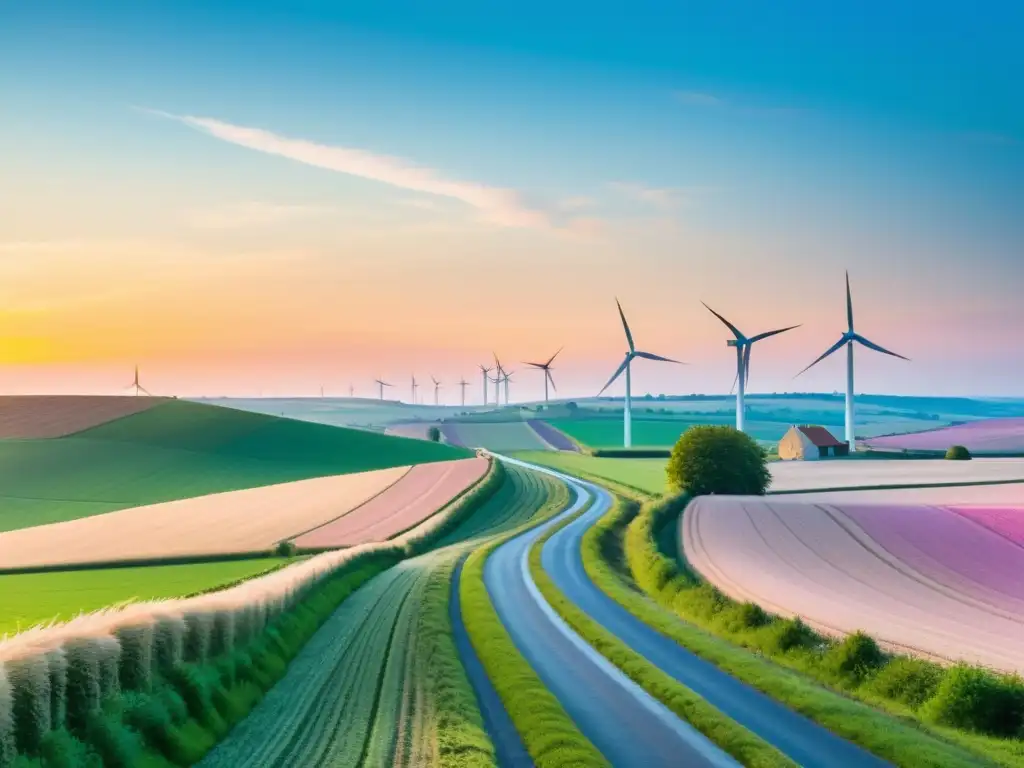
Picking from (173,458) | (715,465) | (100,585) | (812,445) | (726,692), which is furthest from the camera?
(812,445)

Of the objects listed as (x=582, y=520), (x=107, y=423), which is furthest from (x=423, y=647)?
(x=107, y=423)

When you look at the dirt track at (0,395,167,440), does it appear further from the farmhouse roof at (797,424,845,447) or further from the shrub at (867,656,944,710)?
the shrub at (867,656,944,710)

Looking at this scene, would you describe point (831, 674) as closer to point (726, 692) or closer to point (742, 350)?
point (726, 692)

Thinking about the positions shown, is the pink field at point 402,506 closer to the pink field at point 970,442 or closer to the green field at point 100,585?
the green field at point 100,585

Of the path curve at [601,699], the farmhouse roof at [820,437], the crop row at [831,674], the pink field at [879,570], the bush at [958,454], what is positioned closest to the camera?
the path curve at [601,699]

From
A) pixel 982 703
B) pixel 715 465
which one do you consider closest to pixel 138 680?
pixel 982 703

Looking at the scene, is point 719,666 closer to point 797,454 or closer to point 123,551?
point 123,551

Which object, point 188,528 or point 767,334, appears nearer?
point 188,528

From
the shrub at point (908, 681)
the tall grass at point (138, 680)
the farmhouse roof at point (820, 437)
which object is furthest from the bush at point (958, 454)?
the tall grass at point (138, 680)
